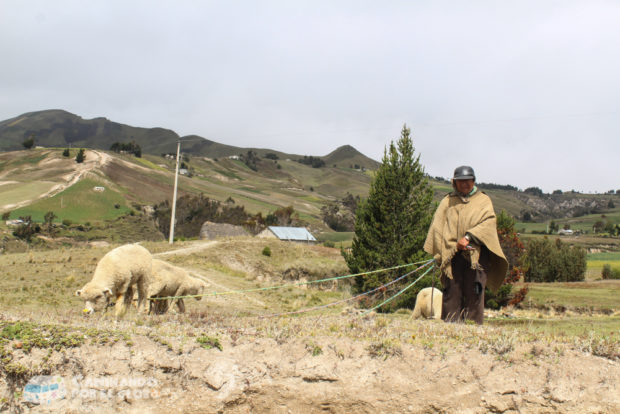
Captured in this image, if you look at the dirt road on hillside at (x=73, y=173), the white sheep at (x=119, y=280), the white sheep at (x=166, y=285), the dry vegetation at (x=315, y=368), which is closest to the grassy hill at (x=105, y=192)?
the dirt road on hillside at (x=73, y=173)

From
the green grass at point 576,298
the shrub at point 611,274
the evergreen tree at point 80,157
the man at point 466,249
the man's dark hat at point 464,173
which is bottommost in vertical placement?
the shrub at point 611,274

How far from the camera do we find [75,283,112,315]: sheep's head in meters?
11.7

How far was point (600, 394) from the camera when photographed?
5.89 m

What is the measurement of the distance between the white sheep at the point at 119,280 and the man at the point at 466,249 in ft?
26.2

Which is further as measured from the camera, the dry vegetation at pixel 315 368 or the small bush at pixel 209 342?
the small bush at pixel 209 342

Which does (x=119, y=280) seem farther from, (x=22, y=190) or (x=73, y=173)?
(x=73, y=173)

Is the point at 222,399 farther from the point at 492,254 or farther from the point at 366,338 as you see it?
the point at 492,254

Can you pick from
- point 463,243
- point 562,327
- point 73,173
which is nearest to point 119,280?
point 463,243

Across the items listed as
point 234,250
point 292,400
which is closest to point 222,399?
point 292,400

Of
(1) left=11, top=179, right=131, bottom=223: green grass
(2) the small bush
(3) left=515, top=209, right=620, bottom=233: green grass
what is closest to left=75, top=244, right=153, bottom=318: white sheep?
(2) the small bush

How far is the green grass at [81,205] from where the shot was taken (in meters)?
86.8

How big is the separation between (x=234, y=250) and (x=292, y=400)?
35370 mm

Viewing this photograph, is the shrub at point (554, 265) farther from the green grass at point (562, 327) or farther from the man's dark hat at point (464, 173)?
the man's dark hat at point (464, 173)

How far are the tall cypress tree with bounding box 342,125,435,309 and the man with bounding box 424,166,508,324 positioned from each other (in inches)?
701
